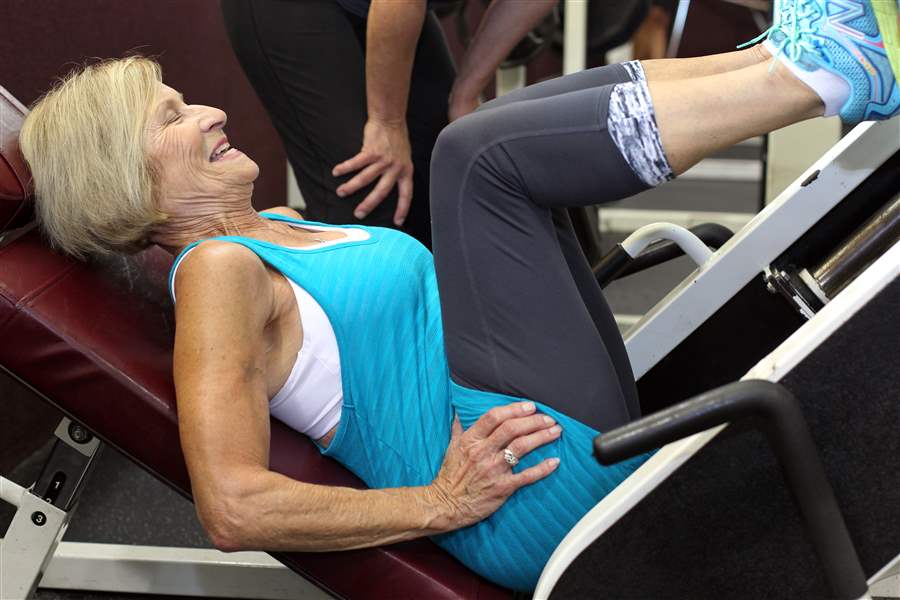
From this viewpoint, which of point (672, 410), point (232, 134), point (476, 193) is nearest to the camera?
point (672, 410)

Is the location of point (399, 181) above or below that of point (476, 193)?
below

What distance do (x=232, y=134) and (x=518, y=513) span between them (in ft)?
7.52

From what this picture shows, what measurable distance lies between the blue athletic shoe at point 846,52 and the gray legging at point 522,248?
20 centimetres

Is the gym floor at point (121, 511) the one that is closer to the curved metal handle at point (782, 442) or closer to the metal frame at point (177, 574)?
the metal frame at point (177, 574)

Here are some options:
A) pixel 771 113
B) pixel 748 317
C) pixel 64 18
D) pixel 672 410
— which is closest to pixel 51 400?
pixel 672 410

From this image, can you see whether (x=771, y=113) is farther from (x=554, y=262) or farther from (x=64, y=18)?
(x=64, y=18)

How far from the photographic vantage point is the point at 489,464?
1273 millimetres

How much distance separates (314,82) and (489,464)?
0.85m

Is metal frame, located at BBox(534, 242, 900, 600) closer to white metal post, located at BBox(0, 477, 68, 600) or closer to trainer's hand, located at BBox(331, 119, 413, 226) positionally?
white metal post, located at BBox(0, 477, 68, 600)

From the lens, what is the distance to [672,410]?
99cm

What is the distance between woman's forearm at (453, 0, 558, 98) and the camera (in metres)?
1.93

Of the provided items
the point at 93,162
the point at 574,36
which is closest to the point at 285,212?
the point at 93,162

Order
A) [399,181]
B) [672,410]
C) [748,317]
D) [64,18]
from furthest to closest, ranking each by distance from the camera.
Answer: [64,18] < [399,181] < [748,317] < [672,410]

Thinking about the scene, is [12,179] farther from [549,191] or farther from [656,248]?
[656,248]
